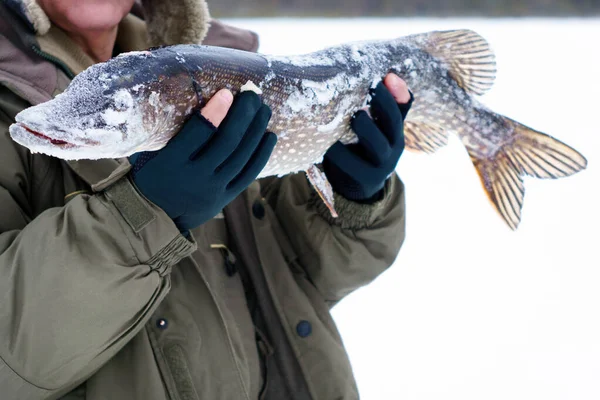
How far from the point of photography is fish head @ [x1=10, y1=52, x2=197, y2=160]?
0.87 m

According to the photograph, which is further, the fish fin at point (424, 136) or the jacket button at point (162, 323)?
the fish fin at point (424, 136)

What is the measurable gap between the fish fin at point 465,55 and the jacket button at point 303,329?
2.44ft

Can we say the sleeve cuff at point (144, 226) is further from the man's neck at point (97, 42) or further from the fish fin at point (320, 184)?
the man's neck at point (97, 42)

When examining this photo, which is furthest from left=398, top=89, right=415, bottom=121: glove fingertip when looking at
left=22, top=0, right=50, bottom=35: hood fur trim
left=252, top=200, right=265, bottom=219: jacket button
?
left=22, top=0, right=50, bottom=35: hood fur trim

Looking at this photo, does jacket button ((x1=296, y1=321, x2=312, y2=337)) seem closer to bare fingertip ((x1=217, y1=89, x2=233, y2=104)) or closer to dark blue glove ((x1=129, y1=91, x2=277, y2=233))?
dark blue glove ((x1=129, y1=91, x2=277, y2=233))

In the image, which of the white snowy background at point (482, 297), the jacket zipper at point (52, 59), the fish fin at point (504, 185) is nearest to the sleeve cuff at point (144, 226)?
the jacket zipper at point (52, 59)

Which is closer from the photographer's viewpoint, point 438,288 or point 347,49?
point 347,49

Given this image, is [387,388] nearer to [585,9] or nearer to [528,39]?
[528,39]

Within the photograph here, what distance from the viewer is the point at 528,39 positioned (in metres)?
6.98

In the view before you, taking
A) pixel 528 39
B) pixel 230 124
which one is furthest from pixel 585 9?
pixel 230 124

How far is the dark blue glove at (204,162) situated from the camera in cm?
109

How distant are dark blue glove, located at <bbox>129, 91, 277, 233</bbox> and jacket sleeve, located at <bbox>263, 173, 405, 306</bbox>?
→ 0.49 metres

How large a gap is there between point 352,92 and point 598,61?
5728 mm

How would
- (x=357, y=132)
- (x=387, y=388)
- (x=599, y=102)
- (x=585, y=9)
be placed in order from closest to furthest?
(x=357, y=132)
(x=387, y=388)
(x=599, y=102)
(x=585, y=9)
